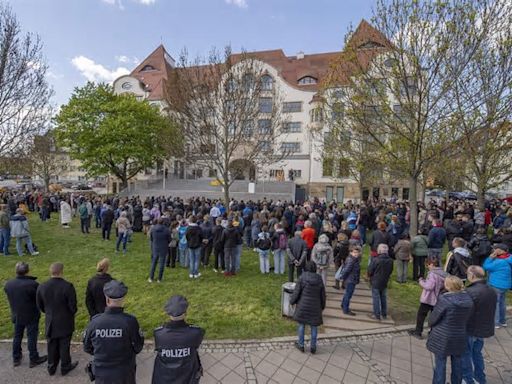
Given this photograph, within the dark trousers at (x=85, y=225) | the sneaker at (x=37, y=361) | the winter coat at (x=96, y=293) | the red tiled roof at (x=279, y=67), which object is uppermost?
the red tiled roof at (x=279, y=67)

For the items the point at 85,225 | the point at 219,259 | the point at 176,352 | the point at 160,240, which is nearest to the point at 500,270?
the point at 176,352

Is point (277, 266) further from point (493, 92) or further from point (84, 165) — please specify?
point (84, 165)

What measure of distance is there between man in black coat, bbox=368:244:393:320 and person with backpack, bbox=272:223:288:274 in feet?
9.91

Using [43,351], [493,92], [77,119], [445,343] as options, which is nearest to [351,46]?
[493,92]

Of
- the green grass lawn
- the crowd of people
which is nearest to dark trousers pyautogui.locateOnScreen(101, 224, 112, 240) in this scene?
the crowd of people

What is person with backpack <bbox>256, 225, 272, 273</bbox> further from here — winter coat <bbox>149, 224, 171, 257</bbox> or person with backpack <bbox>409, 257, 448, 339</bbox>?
person with backpack <bbox>409, 257, 448, 339</bbox>

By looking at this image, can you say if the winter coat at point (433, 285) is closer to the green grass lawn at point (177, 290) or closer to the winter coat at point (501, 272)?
the winter coat at point (501, 272)

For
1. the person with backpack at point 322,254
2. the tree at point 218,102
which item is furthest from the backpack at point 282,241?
the tree at point 218,102

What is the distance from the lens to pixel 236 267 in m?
9.21

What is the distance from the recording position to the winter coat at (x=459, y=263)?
6121 mm

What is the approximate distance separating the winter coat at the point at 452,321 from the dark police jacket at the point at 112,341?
157 inches

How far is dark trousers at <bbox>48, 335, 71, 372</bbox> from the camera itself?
→ 4254 millimetres

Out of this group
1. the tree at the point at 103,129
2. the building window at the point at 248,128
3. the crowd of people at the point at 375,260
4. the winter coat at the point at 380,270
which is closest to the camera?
the crowd of people at the point at 375,260

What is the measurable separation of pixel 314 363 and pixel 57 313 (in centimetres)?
412
